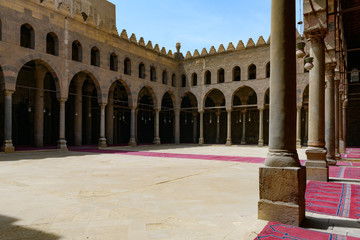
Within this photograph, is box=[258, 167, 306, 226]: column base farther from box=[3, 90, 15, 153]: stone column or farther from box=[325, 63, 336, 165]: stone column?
box=[3, 90, 15, 153]: stone column

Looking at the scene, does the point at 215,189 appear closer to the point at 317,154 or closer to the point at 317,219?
the point at 317,219

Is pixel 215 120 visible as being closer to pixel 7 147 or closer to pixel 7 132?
pixel 7 132

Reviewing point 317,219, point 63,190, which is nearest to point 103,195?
point 63,190

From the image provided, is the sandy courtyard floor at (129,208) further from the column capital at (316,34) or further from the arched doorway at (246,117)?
the arched doorway at (246,117)

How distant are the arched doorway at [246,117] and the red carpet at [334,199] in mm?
19772

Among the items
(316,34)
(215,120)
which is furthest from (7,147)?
(215,120)

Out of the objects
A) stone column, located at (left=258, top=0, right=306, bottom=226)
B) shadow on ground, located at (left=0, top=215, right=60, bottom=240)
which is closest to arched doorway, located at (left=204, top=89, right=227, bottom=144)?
stone column, located at (left=258, top=0, right=306, bottom=226)

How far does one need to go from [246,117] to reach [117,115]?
528 inches

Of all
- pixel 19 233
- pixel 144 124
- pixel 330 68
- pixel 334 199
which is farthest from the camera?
pixel 144 124

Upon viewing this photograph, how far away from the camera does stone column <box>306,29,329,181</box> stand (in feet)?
23.3

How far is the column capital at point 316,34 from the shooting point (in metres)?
7.03

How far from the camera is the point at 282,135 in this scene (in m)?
3.75

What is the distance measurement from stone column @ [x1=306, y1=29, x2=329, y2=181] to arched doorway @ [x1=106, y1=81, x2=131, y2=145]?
679 inches

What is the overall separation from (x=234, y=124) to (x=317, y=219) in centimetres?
2565
